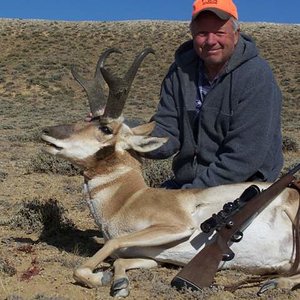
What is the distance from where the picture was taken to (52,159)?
11.3 meters

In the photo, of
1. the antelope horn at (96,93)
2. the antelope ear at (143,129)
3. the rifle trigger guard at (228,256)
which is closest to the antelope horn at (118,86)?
the antelope ear at (143,129)

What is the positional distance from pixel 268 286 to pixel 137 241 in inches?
42.7

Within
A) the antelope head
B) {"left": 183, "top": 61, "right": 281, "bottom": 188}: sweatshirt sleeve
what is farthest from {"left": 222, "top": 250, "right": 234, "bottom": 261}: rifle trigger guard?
the antelope head

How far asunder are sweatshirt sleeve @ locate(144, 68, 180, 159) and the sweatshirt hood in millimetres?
229

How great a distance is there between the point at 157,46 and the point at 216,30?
183ft

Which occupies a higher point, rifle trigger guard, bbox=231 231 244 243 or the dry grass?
rifle trigger guard, bbox=231 231 244 243

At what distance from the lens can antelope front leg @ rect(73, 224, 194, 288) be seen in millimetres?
4887

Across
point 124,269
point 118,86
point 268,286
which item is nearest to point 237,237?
point 268,286

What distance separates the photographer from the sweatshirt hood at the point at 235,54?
19.5 feet

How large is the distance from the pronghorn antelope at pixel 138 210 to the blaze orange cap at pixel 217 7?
2.32 ft

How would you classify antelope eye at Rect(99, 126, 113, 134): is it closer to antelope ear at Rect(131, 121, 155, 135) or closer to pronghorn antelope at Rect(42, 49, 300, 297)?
pronghorn antelope at Rect(42, 49, 300, 297)

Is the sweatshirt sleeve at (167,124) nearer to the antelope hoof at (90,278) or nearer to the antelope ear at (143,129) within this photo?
Result: the antelope ear at (143,129)

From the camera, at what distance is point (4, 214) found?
792 cm

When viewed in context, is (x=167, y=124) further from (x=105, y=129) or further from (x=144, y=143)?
(x=105, y=129)
